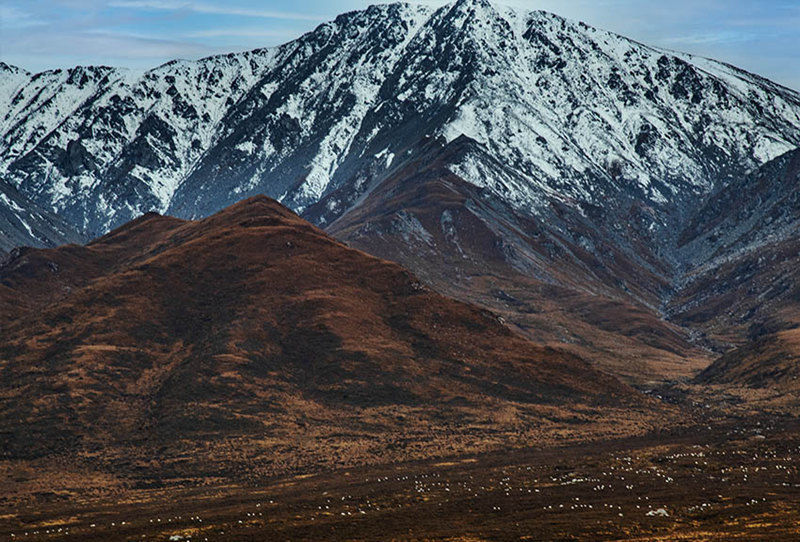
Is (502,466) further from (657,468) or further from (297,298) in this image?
(297,298)

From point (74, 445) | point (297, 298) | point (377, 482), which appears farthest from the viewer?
point (297, 298)

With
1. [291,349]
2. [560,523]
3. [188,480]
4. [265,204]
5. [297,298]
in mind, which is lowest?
[560,523]

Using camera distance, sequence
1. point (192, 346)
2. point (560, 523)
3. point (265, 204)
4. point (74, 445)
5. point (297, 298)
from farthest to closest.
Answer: point (265, 204) → point (297, 298) → point (192, 346) → point (74, 445) → point (560, 523)

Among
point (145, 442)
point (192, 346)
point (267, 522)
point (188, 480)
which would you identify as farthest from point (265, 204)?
point (267, 522)

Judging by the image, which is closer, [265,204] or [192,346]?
[192,346]

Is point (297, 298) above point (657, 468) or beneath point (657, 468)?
above

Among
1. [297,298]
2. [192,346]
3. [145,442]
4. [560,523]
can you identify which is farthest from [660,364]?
[560,523]

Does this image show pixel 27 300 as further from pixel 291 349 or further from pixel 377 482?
pixel 377 482
